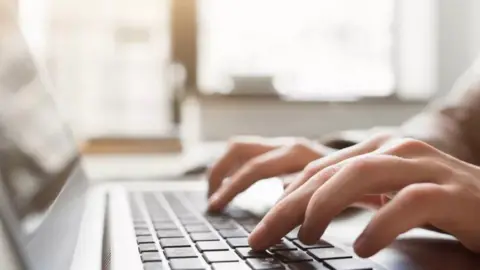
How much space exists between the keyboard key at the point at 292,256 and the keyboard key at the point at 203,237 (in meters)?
0.07

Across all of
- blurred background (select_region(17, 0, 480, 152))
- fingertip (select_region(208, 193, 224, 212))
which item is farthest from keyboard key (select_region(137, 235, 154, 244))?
blurred background (select_region(17, 0, 480, 152))

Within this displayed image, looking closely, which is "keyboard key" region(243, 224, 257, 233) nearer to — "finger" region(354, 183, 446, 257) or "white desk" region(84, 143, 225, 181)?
"finger" region(354, 183, 446, 257)

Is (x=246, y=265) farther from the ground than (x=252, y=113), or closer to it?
farther from the ground

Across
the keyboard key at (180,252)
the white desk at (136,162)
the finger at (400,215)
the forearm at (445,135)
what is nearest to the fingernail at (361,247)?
the finger at (400,215)

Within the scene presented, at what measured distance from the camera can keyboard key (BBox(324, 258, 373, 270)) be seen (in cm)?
38

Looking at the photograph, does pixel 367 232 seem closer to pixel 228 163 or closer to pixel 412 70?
pixel 228 163

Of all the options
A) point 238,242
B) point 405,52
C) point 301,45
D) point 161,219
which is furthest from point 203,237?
point 405,52

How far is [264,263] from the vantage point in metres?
0.40

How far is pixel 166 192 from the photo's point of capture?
0.94 metres

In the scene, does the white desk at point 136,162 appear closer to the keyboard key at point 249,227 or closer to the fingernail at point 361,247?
the keyboard key at point 249,227

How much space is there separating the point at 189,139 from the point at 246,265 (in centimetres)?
161

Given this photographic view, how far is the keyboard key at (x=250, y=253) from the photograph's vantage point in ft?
1.40

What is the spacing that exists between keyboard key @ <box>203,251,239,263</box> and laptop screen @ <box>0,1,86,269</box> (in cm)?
9

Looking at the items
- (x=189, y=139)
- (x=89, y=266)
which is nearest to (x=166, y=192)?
(x=89, y=266)
